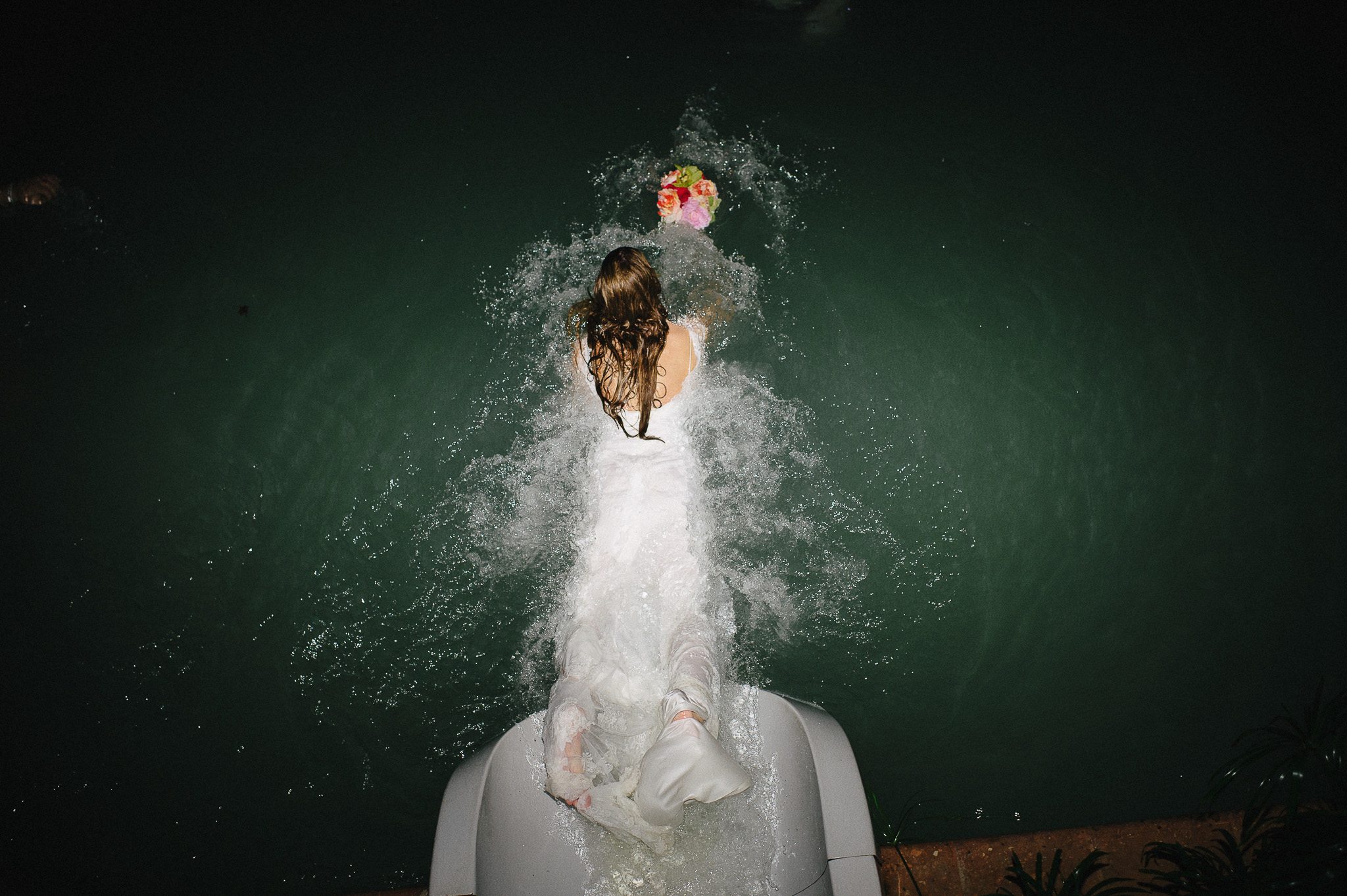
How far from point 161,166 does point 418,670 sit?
2548mm

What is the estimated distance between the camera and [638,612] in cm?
196

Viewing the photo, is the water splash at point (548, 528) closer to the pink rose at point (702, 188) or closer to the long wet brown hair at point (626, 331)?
the pink rose at point (702, 188)

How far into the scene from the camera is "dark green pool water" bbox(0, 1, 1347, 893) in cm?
238

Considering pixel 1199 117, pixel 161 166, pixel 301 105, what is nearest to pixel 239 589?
pixel 161 166

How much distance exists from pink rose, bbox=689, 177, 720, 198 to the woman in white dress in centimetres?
59

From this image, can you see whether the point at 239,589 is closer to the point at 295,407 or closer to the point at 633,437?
the point at 295,407

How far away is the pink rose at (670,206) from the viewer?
2.58 metres

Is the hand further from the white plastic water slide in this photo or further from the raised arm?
the white plastic water slide

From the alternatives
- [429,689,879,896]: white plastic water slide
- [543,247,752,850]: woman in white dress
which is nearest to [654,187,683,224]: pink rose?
[543,247,752,850]: woman in white dress

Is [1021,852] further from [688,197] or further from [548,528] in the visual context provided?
[688,197]

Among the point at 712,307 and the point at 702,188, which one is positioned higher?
the point at 702,188

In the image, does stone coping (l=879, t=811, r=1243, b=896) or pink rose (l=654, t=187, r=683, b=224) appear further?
pink rose (l=654, t=187, r=683, b=224)

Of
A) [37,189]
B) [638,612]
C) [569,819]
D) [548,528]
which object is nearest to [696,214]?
[548,528]

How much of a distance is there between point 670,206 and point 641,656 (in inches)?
72.4
